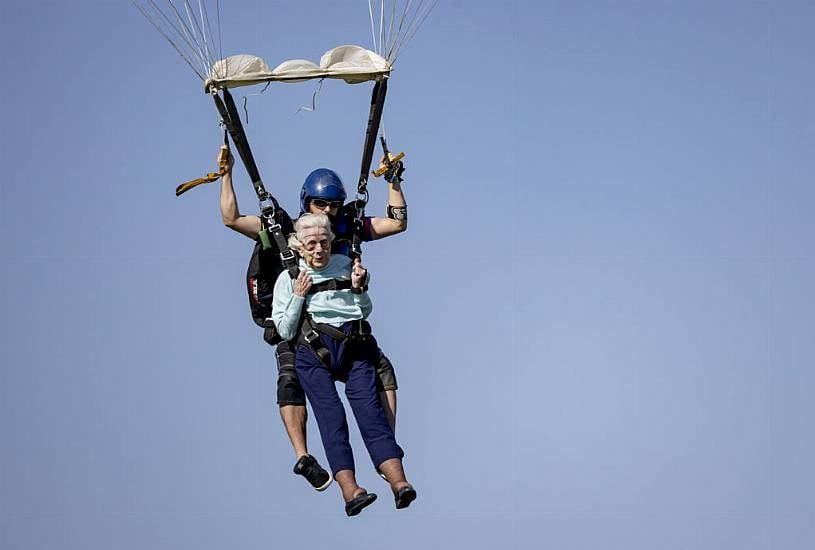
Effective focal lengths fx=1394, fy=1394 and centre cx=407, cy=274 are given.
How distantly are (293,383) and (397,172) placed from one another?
2143 millimetres

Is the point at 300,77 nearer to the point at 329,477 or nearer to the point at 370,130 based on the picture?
the point at 370,130

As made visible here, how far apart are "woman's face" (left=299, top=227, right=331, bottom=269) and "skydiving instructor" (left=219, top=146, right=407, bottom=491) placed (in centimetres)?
41

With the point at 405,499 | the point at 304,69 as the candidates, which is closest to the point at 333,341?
the point at 405,499

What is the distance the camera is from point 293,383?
12469 mm

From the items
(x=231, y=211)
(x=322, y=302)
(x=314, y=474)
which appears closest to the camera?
(x=322, y=302)

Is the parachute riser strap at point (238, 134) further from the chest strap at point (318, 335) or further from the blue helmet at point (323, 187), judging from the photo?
the chest strap at point (318, 335)

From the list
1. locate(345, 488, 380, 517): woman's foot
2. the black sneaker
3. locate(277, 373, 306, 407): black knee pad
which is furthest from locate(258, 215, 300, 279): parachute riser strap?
locate(345, 488, 380, 517): woman's foot

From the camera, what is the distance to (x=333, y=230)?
490 inches

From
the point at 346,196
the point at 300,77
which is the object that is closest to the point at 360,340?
the point at 346,196

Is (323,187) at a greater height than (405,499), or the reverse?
(323,187)

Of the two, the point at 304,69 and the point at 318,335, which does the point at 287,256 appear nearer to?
the point at 318,335

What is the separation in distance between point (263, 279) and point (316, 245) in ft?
2.91

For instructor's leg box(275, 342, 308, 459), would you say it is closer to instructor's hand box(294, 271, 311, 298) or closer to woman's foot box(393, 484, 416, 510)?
instructor's hand box(294, 271, 311, 298)

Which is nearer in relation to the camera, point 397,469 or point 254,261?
point 397,469
